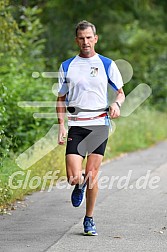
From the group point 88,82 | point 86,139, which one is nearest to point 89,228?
point 86,139

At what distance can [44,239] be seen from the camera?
861 centimetres

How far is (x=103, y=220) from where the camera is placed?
9.97 metres

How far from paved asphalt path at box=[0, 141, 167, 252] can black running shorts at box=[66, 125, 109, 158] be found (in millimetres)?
913

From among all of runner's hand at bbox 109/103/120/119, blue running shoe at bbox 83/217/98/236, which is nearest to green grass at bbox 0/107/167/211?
blue running shoe at bbox 83/217/98/236

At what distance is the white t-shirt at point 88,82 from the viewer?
346 inches

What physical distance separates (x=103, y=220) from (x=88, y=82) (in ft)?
6.54

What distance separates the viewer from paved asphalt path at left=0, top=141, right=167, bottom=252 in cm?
830

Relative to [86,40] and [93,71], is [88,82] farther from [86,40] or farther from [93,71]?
[86,40]

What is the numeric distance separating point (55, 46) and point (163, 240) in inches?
743

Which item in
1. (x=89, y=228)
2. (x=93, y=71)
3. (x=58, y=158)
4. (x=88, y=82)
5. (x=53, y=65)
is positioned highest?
Answer: (x=93, y=71)

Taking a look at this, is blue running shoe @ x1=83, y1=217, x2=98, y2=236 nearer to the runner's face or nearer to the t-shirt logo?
the t-shirt logo

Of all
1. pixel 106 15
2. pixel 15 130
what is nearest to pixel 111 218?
pixel 15 130

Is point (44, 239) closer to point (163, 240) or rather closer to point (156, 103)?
point (163, 240)

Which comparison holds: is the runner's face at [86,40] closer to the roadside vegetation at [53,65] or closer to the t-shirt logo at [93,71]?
the t-shirt logo at [93,71]
